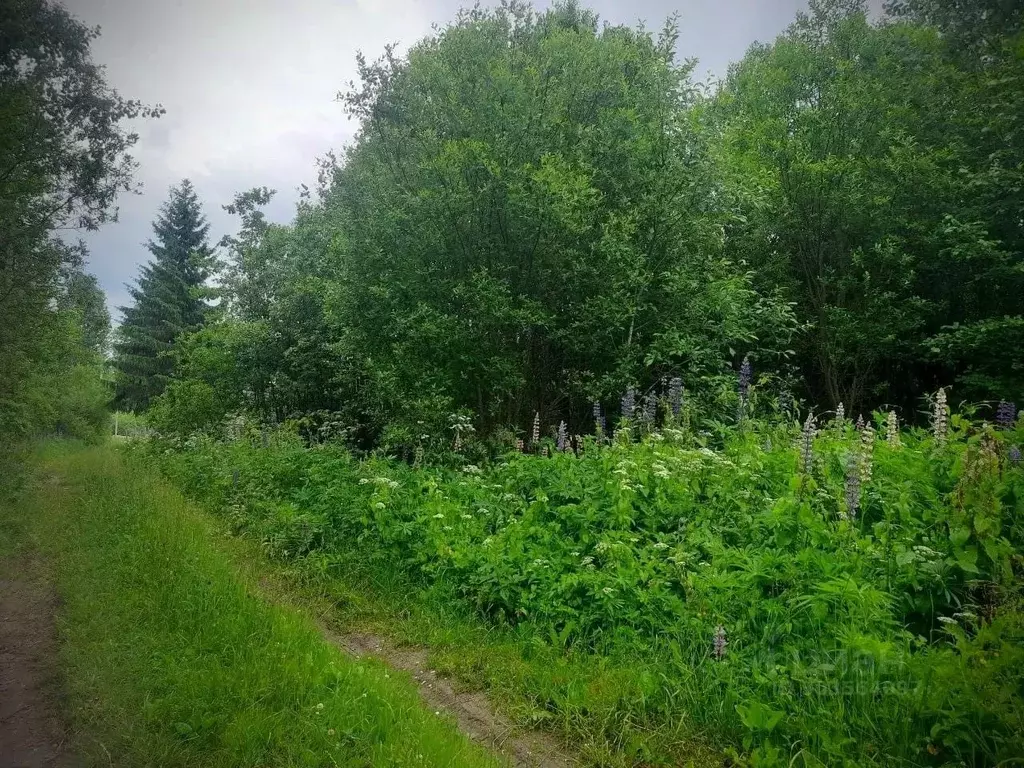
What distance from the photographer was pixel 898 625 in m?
3.15

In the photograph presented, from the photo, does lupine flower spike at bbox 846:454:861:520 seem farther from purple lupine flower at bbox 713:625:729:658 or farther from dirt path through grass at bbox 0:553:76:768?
dirt path through grass at bbox 0:553:76:768

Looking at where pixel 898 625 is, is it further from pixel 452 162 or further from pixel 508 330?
pixel 452 162

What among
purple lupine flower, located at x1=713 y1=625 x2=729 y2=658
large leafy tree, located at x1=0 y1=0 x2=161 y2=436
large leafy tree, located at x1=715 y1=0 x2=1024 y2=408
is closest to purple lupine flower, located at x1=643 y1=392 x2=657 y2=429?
purple lupine flower, located at x1=713 y1=625 x2=729 y2=658

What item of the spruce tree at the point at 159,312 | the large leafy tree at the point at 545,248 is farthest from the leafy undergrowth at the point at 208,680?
the spruce tree at the point at 159,312

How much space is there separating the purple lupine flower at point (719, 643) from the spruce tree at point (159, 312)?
2484 centimetres

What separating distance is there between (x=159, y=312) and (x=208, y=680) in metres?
26.3

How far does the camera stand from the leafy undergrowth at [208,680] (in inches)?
112

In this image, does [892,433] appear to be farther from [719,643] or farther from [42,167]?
[42,167]

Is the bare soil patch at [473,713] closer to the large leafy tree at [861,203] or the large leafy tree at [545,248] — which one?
the large leafy tree at [545,248]

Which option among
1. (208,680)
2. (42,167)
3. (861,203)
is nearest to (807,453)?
(208,680)

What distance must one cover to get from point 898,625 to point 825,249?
13922mm

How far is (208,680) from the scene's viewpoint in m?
3.32

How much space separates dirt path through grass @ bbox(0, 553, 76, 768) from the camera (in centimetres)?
282

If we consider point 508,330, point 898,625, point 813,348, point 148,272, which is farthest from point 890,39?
point 148,272
